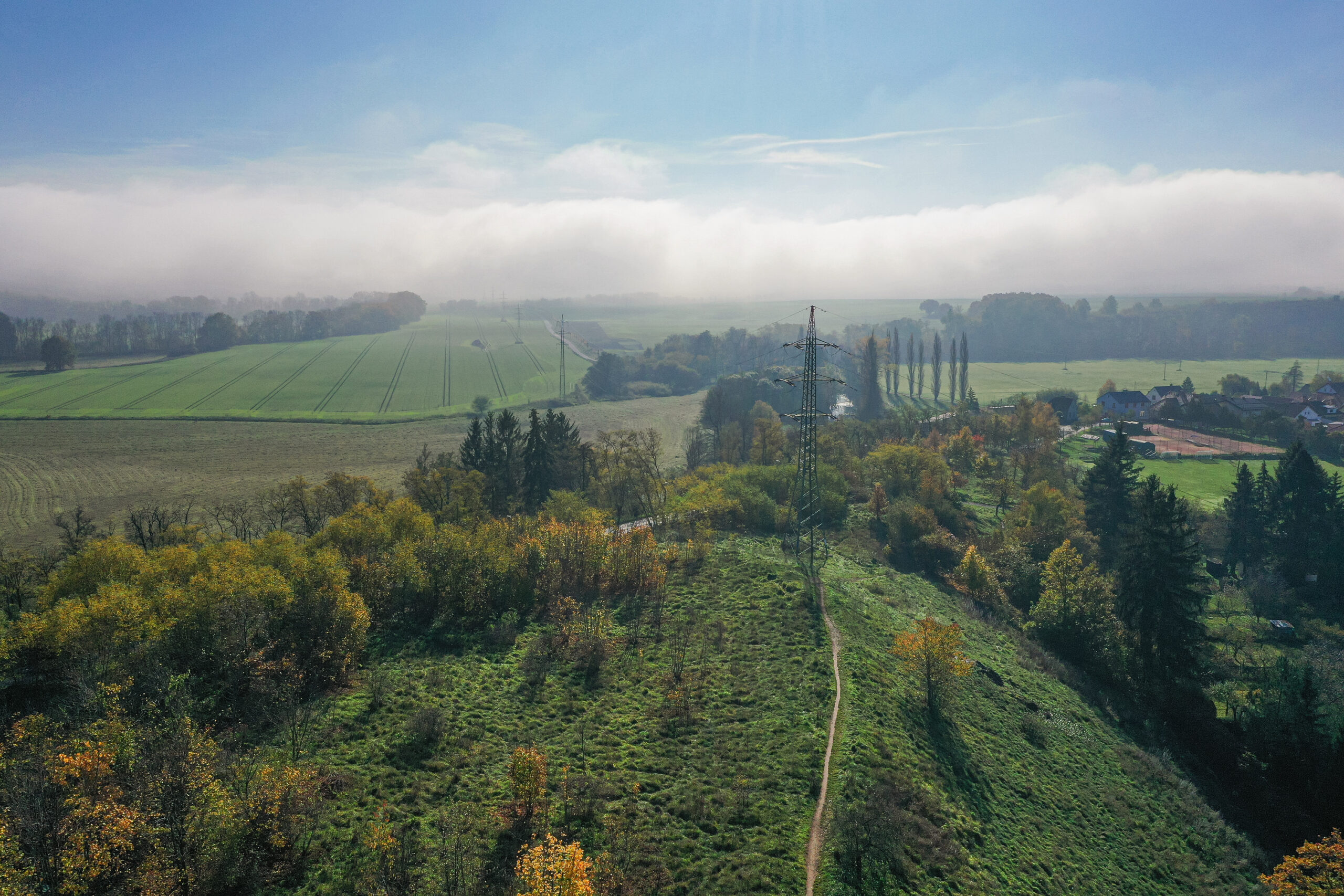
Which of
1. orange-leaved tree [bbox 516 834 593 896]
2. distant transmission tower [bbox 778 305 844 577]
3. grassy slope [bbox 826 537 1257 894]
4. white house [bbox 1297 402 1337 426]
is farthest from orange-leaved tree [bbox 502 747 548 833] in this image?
white house [bbox 1297 402 1337 426]

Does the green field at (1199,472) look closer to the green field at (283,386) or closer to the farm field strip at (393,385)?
the green field at (283,386)

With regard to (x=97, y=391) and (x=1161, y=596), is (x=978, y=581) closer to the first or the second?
(x=1161, y=596)

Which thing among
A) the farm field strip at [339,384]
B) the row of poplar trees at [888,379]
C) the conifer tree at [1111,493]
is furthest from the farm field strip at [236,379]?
the conifer tree at [1111,493]

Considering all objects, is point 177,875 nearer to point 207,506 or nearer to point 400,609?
point 400,609

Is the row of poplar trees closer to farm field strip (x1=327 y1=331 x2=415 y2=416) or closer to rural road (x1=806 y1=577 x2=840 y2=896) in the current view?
rural road (x1=806 y1=577 x2=840 y2=896)

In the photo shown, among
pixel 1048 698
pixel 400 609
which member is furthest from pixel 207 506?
pixel 1048 698

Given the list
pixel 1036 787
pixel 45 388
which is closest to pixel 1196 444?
pixel 1036 787
